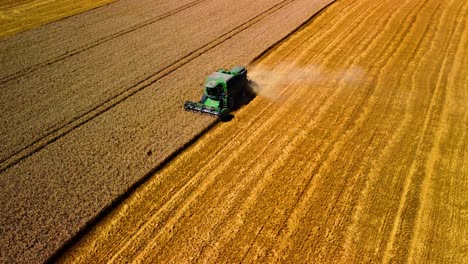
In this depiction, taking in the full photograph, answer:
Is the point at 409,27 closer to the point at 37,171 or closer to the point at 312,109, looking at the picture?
the point at 312,109

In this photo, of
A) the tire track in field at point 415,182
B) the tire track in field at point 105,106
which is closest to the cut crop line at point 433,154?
the tire track in field at point 415,182

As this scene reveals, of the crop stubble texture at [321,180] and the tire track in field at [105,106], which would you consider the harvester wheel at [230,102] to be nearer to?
the crop stubble texture at [321,180]

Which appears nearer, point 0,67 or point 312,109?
point 312,109

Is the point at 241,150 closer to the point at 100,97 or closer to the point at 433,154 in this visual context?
the point at 433,154

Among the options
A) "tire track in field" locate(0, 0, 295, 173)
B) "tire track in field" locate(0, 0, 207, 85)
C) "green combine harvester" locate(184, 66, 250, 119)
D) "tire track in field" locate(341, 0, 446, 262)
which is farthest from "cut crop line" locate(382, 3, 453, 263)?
"tire track in field" locate(0, 0, 207, 85)

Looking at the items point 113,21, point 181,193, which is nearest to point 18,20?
point 113,21

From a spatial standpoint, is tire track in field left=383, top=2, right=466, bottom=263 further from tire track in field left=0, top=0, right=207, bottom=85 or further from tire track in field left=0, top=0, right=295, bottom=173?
tire track in field left=0, top=0, right=207, bottom=85
